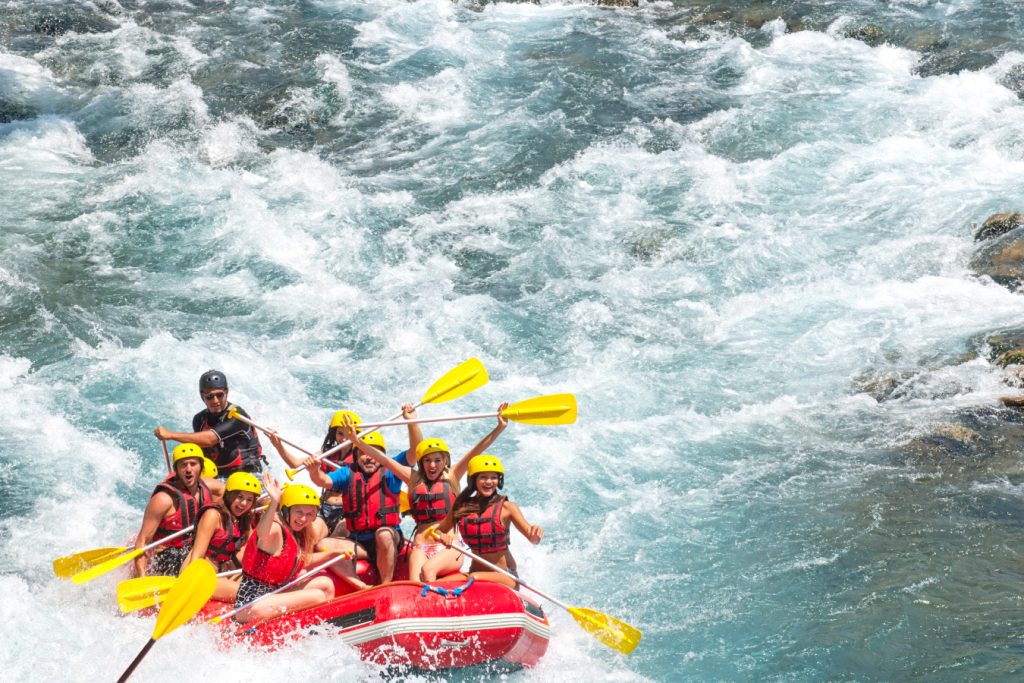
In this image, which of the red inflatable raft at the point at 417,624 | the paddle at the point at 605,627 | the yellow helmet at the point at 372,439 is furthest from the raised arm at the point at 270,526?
the paddle at the point at 605,627

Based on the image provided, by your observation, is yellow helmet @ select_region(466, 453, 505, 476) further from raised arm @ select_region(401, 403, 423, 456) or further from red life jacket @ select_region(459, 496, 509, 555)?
raised arm @ select_region(401, 403, 423, 456)

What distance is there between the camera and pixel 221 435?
750 cm

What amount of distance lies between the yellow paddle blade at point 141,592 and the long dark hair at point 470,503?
Answer: 62.6 inches

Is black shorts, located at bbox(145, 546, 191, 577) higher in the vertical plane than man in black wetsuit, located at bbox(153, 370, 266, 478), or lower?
lower

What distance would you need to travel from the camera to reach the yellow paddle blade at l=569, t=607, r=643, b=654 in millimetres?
6414

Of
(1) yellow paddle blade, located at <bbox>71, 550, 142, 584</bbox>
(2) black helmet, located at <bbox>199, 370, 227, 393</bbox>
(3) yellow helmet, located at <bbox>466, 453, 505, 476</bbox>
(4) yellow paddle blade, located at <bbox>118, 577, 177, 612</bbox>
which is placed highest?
(3) yellow helmet, located at <bbox>466, 453, 505, 476</bbox>

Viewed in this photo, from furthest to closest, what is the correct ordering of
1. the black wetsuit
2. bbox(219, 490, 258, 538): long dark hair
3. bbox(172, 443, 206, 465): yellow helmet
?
the black wetsuit → bbox(172, 443, 206, 465): yellow helmet → bbox(219, 490, 258, 538): long dark hair

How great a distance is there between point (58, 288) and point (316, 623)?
640 cm

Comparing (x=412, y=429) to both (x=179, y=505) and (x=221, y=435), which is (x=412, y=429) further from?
(x=179, y=505)

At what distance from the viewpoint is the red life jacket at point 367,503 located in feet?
22.1

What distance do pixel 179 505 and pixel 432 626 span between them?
67.1 inches

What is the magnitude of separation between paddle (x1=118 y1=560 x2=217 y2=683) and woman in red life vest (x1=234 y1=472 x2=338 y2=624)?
2.25ft

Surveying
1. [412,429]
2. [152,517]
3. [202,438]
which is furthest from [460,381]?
[152,517]

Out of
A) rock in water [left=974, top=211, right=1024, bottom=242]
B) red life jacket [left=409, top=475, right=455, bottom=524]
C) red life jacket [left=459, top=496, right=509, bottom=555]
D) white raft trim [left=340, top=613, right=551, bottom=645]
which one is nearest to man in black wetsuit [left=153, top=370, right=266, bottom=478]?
red life jacket [left=409, top=475, right=455, bottom=524]
